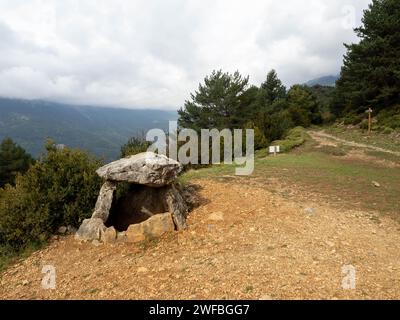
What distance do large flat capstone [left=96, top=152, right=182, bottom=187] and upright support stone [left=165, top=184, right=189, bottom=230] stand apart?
0.36m

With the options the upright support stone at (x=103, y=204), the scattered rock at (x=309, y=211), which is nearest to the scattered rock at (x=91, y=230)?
the upright support stone at (x=103, y=204)

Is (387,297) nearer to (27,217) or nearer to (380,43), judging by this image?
(27,217)

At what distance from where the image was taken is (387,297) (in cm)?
464

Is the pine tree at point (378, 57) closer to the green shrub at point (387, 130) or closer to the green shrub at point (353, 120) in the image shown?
the green shrub at point (353, 120)

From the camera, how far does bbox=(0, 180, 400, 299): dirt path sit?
5082 mm

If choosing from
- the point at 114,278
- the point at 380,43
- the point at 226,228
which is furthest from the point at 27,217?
the point at 380,43

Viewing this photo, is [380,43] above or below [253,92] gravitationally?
above

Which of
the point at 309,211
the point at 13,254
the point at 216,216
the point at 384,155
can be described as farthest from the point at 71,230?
the point at 384,155

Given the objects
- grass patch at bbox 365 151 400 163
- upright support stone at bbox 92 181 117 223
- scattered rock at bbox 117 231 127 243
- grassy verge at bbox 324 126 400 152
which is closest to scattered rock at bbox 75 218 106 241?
upright support stone at bbox 92 181 117 223

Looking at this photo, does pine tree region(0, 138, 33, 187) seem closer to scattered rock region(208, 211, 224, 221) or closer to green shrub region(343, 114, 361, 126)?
scattered rock region(208, 211, 224, 221)

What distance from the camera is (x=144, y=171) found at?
7.54m

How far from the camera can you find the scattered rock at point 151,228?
7340mm

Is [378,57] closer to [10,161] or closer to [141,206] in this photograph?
[141,206]
